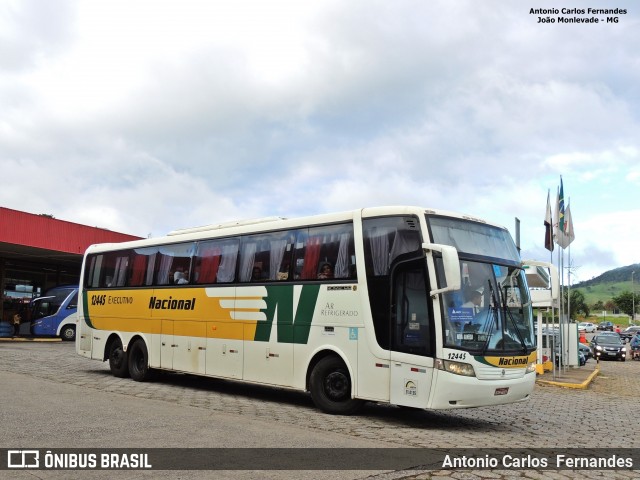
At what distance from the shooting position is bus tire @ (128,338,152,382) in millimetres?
15820

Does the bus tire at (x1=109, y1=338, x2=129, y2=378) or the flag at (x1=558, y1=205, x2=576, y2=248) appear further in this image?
the flag at (x1=558, y1=205, x2=576, y2=248)

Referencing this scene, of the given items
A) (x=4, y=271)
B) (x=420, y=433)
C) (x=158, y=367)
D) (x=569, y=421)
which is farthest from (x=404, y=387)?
(x=4, y=271)

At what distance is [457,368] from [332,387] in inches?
101

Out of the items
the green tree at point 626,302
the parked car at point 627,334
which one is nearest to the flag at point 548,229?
the parked car at point 627,334

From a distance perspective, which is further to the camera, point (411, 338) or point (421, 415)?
point (421, 415)

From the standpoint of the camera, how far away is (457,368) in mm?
9539

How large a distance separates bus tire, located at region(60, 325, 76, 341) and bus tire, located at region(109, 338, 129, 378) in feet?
64.5

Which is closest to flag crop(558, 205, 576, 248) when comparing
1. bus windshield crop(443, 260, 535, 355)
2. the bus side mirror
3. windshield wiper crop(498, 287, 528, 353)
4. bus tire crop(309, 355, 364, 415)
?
bus windshield crop(443, 260, 535, 355)

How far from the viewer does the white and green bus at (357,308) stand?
9.72m

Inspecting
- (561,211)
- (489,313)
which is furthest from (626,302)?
(489,313)

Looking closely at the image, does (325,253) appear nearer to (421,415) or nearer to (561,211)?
(421,415)

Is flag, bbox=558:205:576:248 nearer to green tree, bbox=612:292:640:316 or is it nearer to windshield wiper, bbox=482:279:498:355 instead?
windshield wiper, bbox=482:279:498:355

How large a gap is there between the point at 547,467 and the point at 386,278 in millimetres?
4012

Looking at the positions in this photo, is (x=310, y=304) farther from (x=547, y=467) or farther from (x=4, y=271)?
(x=4, y=271)
